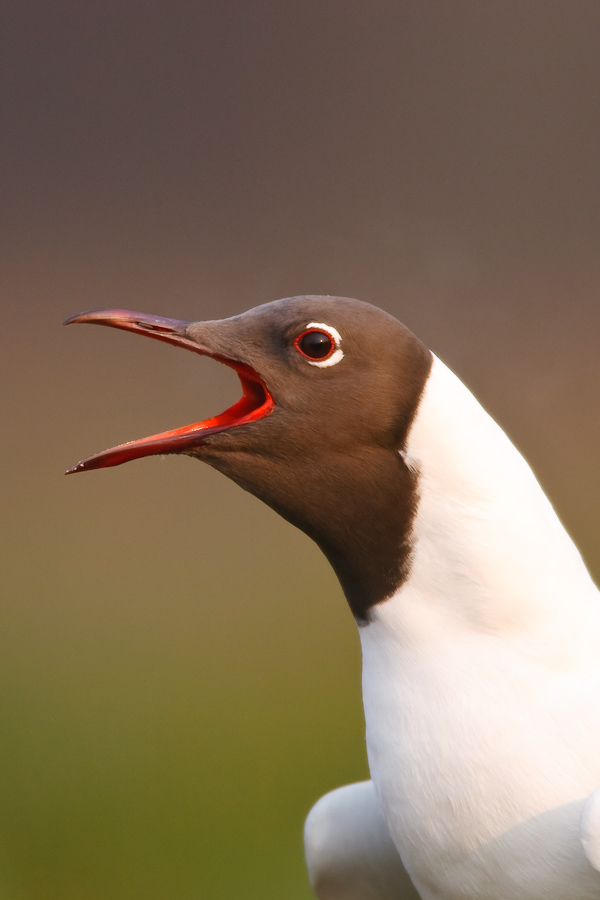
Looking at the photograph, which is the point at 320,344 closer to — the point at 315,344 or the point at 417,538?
the point at 315,344

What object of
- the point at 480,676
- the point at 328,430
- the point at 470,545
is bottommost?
the point at 480,676

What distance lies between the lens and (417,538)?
0.73 meters

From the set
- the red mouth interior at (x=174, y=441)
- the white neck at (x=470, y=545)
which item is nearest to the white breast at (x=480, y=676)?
the white neck at (x=470, y=545)

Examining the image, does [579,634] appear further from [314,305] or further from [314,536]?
[314,305]

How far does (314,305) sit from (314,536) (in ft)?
0.64

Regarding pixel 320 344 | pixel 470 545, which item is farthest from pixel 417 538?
pixel 320 344

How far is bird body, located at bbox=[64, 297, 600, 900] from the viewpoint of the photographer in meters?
0.70

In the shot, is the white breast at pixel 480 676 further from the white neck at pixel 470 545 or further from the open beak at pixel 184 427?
the open beak at pixel 184 427

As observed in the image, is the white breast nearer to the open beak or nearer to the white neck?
the white neck

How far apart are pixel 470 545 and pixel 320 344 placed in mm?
204

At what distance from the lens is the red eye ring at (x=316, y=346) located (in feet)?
2.35

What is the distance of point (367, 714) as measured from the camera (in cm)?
77

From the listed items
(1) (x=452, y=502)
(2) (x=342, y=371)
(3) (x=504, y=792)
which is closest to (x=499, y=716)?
(3) (x=504, y=792)

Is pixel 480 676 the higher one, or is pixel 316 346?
pixel 316 346
